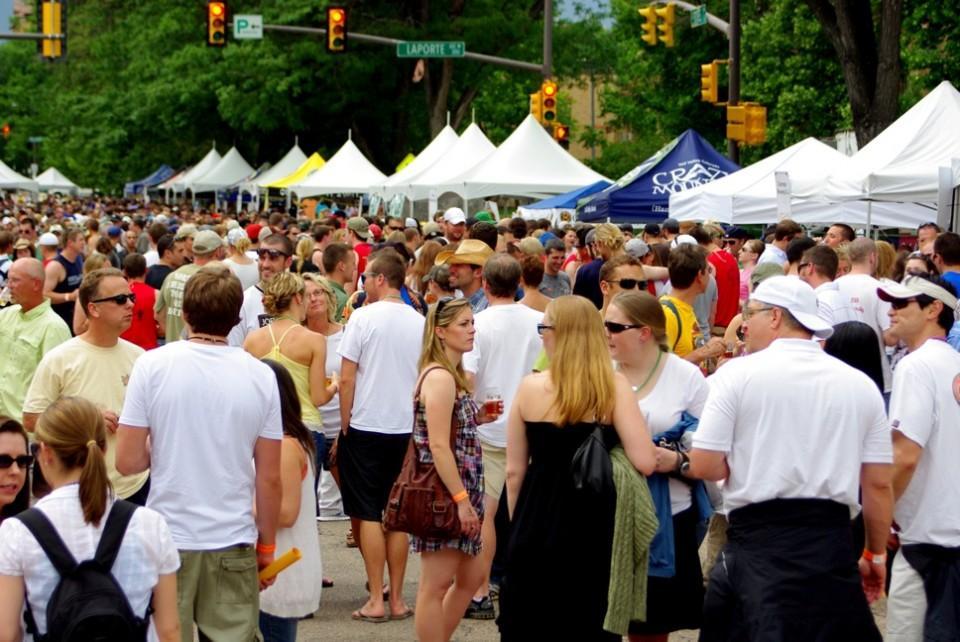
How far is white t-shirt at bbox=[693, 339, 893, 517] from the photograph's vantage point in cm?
495

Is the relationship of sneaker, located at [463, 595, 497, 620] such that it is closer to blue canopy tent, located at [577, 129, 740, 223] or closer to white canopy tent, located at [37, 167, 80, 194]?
blue canopy tent, located at [577, 129, 740, 223]

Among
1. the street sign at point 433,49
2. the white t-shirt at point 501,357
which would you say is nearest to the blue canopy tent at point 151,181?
the street sign at point 433,49

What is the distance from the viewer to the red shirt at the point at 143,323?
10523 mm

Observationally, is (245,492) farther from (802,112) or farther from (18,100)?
(18,100)

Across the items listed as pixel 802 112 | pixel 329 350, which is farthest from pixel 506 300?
pixel 802 112

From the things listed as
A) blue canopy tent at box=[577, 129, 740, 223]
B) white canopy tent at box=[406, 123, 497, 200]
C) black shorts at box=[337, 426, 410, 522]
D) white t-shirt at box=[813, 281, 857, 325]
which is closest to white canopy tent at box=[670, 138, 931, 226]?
blue canopy tent at box=[577, 129, 740, 223]

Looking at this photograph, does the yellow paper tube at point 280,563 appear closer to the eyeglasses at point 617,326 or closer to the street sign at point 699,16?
the eyeglasses at point 617,326

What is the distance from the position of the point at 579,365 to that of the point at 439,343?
136 cm

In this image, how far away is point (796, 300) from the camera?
510 cm

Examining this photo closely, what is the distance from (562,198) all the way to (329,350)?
15.9 metres

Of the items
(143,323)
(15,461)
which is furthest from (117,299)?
(143,323)

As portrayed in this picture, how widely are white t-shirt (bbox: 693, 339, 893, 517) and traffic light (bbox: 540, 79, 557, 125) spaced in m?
24.9

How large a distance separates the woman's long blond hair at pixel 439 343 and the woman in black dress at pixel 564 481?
1.03 m

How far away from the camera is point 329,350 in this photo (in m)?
8.89
